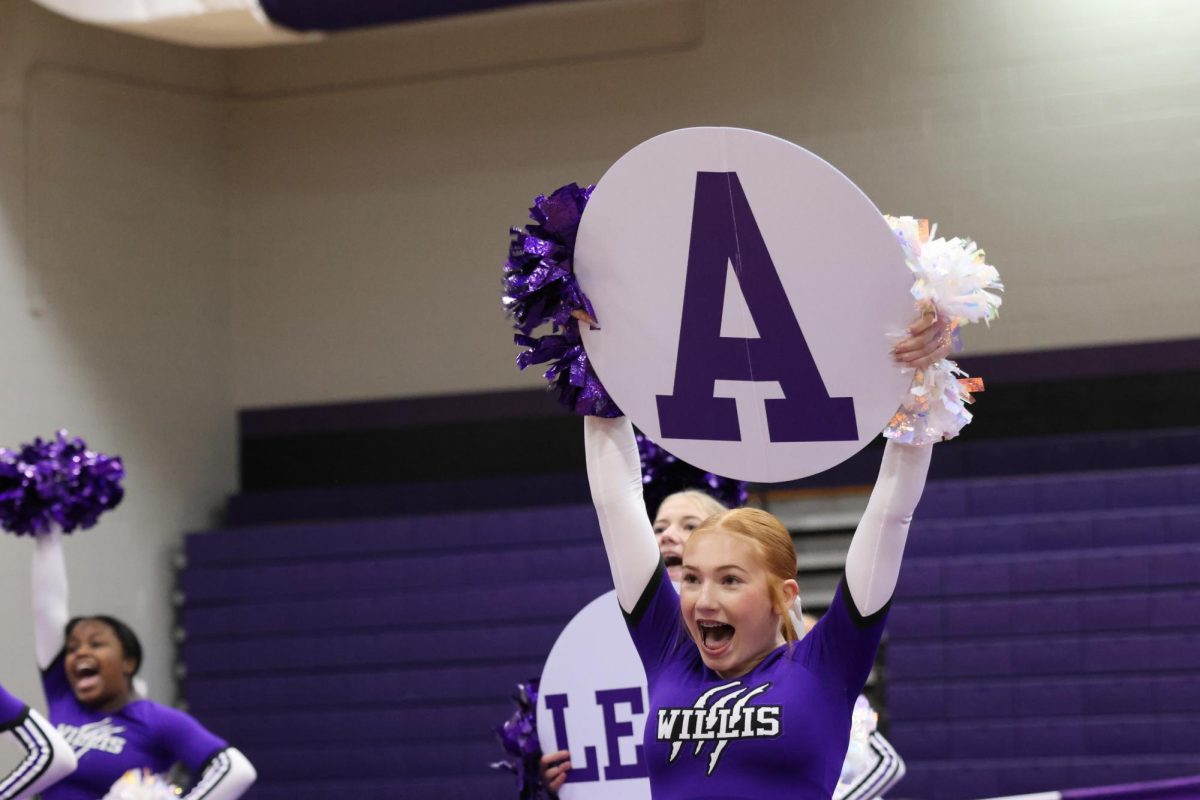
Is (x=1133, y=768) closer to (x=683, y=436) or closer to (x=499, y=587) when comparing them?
(x=499, y=587)

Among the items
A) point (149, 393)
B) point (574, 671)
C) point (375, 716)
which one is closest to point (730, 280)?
point (574, 671)

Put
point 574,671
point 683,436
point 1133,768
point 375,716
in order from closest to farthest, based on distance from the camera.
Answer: point 683,436 → point 574,671 → point 1133,768 → point 375,716

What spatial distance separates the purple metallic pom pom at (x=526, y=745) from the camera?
356 cm

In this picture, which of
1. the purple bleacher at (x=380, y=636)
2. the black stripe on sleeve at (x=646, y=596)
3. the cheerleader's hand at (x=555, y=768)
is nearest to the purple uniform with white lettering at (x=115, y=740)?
the cheerleader's hand at (x=555, y=768)

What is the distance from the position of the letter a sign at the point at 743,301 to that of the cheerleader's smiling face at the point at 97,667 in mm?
2657

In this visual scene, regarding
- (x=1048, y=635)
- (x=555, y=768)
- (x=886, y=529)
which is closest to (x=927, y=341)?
(x=886, y=529)

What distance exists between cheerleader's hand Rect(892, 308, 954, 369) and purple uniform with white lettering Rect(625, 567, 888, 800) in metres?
0.33

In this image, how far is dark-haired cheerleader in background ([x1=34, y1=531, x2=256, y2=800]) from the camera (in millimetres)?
4234

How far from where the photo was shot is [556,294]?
2.21m

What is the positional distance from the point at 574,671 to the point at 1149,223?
4.56 metres

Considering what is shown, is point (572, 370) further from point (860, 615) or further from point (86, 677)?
point (86, 677)

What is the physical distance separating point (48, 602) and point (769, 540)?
9.40 ft

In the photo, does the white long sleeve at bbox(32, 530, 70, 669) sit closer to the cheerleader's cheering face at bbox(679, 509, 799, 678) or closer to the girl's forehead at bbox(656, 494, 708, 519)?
the girl's forehead at bbox(656, 494, 708, 519)

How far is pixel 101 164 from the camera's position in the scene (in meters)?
7.70
